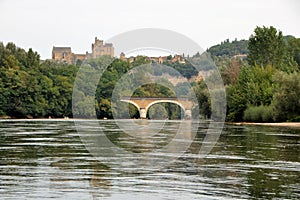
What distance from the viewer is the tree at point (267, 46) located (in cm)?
11888

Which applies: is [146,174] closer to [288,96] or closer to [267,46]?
[288,96]

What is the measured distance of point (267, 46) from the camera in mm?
119562

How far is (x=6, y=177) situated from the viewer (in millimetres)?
23016

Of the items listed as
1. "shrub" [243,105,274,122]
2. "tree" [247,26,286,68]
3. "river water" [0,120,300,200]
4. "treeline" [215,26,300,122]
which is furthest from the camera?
"tree" [247,26,286,68]

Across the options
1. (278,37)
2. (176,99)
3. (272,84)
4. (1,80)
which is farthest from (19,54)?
(272,84)

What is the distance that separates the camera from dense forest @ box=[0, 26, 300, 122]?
307 feet

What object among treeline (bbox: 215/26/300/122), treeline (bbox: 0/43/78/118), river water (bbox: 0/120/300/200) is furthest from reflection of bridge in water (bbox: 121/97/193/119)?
river water (bbox: 0/120/300/200)

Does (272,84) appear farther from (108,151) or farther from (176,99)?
(108,151)

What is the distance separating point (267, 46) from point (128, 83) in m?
34.9

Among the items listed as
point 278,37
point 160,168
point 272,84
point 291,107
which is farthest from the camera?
point 278,37

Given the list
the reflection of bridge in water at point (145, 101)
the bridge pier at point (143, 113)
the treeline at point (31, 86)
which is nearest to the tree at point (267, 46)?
the reflection of bridge in water at point (145, 101)

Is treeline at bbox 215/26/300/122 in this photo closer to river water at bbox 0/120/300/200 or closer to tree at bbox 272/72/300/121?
tree at bbox 272/72/300/121

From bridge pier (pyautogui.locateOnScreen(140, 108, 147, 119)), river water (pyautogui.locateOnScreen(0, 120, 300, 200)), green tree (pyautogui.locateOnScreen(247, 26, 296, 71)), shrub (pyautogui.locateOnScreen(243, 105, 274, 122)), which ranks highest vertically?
green tree (pyautogui.locateOnScreen(247, 26, 296, 71))

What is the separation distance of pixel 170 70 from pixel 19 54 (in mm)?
40558
